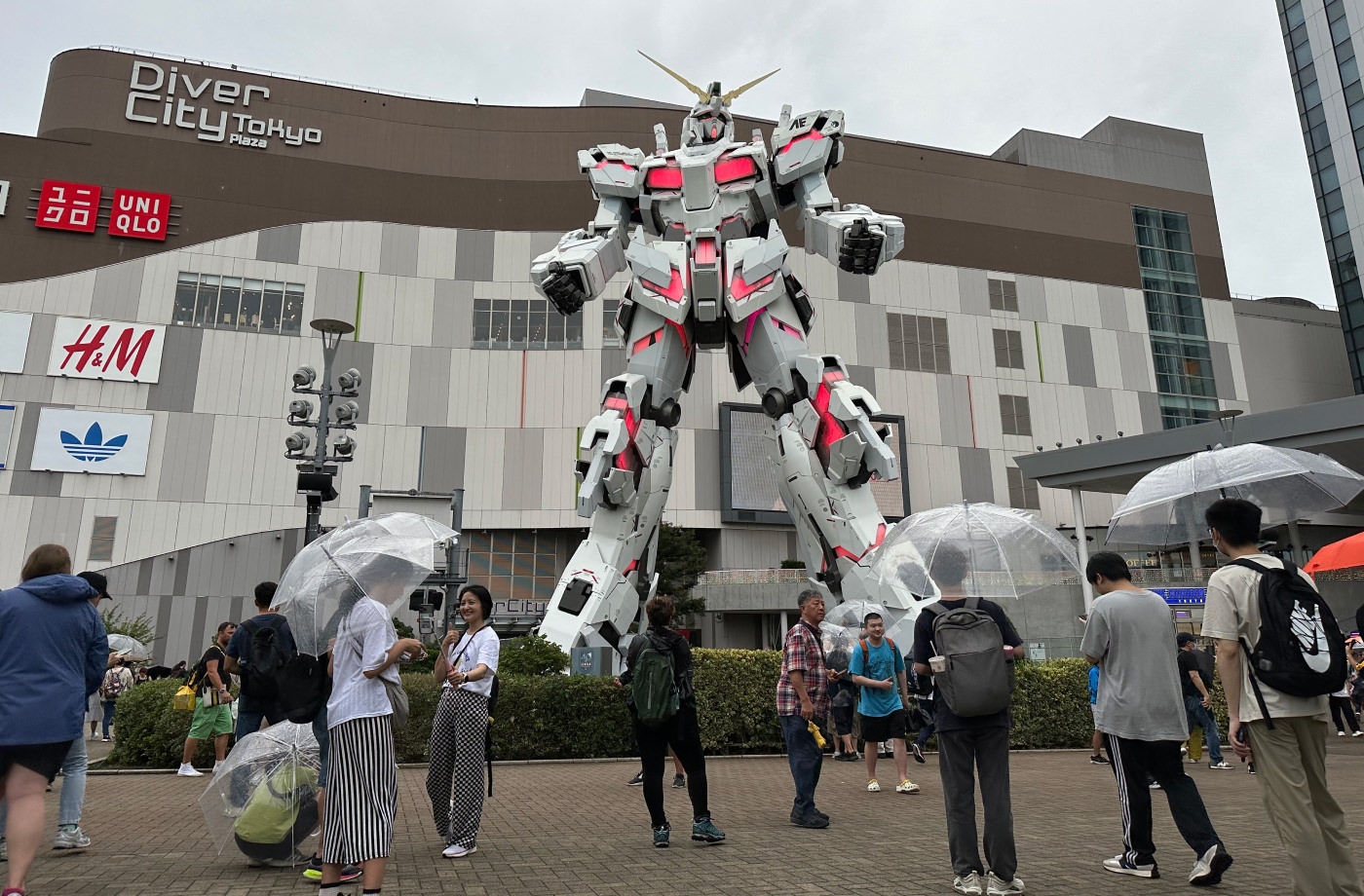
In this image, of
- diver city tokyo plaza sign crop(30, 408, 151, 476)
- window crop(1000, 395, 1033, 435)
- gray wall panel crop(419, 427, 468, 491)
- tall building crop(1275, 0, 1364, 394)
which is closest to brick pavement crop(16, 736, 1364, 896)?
gray wall panel crop(419, 427, 468, 491)

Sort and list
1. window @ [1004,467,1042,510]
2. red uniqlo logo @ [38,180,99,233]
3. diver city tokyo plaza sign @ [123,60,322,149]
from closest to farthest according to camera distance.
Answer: red uniqlo logo @ [38,180,99,233], diver city tokyo plaza sign @ [123,60,322,149], window @ [1004,467,1042,510]

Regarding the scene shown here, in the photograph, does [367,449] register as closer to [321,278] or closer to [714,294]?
[321,278]

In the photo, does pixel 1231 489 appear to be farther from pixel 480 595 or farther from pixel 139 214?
pixel 139 214

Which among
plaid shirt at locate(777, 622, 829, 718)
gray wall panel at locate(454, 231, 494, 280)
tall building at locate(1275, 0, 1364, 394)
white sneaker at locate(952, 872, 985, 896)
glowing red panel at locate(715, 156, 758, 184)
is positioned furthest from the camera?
tall building at locate(1275, 0, 1364, 394)

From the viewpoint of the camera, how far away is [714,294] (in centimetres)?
1071

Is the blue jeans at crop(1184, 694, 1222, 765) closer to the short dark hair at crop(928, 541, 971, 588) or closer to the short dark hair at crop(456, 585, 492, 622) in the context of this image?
the short dark hair at crop(928, 541, 971, 588)

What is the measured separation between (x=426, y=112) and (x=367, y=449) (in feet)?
48.8

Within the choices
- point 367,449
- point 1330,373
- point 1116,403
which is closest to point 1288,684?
point 367,449

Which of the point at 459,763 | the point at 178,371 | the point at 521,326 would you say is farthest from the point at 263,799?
the point at 178,371

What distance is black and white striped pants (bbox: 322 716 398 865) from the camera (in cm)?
399

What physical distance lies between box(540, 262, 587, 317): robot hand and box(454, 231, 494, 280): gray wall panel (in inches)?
1047

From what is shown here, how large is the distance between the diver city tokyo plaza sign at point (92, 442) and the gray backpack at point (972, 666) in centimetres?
3410

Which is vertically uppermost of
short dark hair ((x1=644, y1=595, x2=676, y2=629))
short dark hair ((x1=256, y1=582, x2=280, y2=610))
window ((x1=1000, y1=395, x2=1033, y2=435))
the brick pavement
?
window ((x1=1000, y1=395, x2=1033, y2=435))

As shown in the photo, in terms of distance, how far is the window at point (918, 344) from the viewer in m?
38.9
